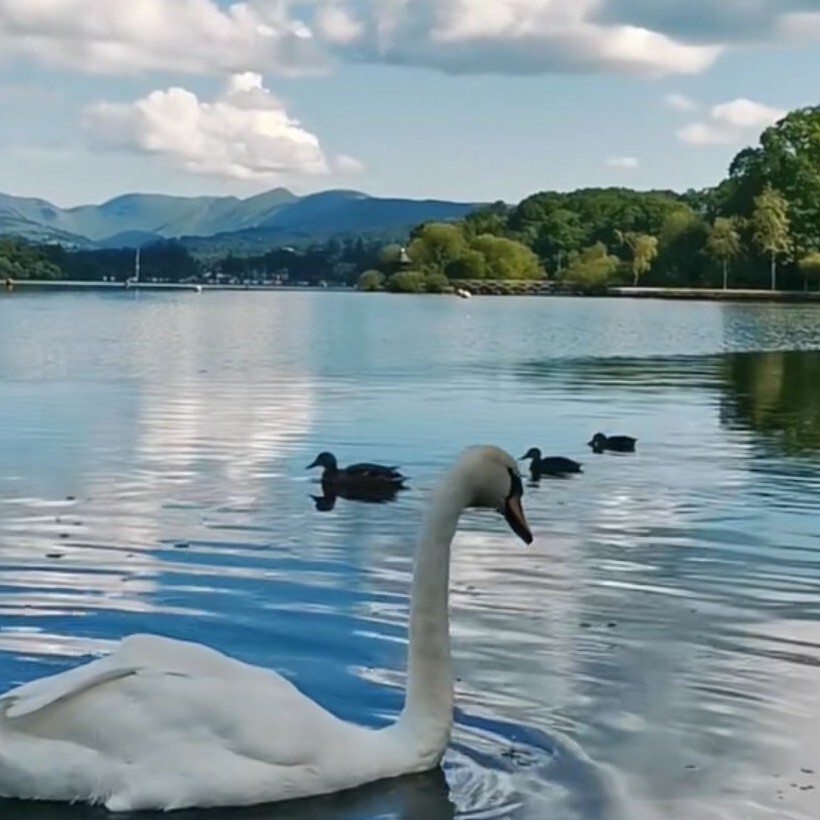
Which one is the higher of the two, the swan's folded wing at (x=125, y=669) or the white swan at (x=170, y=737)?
the swan's folded wing at (x=125, y=669)

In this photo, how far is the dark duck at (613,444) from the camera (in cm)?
2000

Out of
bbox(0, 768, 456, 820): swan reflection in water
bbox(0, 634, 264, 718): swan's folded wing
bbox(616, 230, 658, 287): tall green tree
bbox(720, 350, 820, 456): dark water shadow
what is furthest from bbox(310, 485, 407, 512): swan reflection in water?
bbox(616, 230, 658, 287): tall green tree

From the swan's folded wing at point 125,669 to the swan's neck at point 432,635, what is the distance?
71 centimetres

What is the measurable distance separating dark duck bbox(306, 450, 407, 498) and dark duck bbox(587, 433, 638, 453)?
4.08 m

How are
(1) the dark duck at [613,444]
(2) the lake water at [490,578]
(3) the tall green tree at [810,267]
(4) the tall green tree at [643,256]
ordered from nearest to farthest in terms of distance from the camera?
(2) the lake water at [490,578] < (1) the dark duck at [613,444] < (3) the tall green tree at [810,267] < (4) the tall green tree at [643,256]

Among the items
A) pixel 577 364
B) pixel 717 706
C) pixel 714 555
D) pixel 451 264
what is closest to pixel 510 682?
pixel 717 706

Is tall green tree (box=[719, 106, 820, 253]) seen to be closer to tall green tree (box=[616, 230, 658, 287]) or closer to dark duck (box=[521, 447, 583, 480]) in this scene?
tall green tree (box=[616, 230, 658, 287])

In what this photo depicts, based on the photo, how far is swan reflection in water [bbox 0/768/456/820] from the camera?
620 cm

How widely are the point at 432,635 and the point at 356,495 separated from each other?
8717 mm

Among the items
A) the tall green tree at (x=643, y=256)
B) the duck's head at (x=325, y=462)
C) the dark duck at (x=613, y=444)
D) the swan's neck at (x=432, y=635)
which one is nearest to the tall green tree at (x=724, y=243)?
the tall green tree at (x=643, y=256)

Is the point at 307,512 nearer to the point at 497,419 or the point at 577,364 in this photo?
the point at 497,419

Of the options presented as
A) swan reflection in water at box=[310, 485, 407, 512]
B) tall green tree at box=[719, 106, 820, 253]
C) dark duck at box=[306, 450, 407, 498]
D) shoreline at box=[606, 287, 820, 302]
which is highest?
tall green tree at box=[719, 106, 820, 253]

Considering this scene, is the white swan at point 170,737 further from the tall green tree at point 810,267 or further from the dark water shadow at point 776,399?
the tall green tree at point 810,267

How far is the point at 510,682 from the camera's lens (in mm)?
8516
